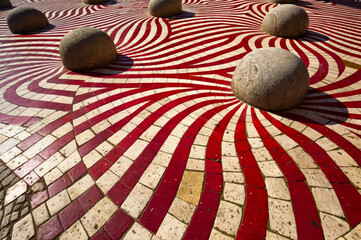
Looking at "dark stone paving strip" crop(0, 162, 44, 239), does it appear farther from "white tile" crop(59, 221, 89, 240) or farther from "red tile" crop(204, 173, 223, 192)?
"red tile" crop(204, 173, 223, 192)

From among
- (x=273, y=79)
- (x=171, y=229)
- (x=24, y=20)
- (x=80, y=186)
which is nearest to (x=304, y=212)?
(x=171, y=229)

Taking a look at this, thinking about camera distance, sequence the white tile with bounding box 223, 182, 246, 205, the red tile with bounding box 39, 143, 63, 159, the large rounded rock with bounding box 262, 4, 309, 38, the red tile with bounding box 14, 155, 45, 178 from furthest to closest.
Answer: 1. the large rounded rock with bounding box 262, 4, 309, 38
2. the red tile with bounding box 39, 143, 63, 159
3. the red tile with bounding box 14, 155, 45, 178
4. the white tile with bounding box 223, 182, 246, 205


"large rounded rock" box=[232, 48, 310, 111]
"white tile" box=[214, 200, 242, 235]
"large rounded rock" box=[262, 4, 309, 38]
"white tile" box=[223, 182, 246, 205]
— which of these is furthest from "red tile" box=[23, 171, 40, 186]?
"large rounded rock" box=[262, 4, 309, 38]

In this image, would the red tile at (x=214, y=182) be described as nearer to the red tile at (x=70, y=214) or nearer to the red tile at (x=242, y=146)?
the red tile at (x=242, y=146)

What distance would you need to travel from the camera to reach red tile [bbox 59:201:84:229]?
2.43m

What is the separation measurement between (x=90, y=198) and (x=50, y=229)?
0.54 m

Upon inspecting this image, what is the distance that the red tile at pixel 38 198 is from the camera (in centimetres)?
262

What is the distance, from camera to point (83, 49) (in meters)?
5.47

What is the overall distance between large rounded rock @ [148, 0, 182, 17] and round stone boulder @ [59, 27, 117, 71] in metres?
5.40

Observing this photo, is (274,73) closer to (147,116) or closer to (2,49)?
(147,116)

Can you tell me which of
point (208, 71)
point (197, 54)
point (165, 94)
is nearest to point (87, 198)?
point (165, 94)

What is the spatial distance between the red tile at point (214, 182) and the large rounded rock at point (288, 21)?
7.11 meters

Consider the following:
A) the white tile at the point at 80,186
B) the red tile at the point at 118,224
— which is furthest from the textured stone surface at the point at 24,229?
the red tile at the point at 118,224

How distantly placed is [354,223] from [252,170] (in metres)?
→ 1.25
